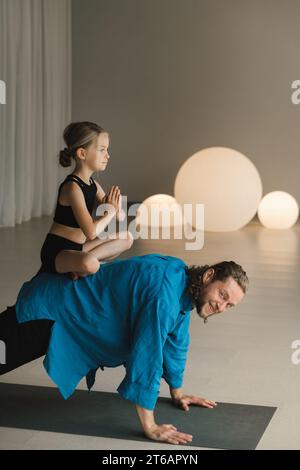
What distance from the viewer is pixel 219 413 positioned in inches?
109

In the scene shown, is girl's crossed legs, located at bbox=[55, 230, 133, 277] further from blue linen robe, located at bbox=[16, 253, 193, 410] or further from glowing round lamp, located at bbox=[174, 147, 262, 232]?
glowing round lamp, located at bbox=[174, 147, 262, 232]

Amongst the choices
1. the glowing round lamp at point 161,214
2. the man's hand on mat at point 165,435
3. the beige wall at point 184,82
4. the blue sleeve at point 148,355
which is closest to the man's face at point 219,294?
the blue sleeve at point 148,355

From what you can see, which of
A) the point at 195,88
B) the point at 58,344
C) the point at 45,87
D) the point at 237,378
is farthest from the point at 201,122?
the point at 58,344

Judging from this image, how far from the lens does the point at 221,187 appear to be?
6652mm

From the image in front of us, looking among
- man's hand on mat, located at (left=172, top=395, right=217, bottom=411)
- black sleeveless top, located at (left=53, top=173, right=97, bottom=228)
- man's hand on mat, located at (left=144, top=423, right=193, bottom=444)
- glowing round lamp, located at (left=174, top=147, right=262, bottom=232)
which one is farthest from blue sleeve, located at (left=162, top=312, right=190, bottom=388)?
glowing round lamp, located at (left=174, top=147, right=262, bottom=232)

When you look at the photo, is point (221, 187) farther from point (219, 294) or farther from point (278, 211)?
point (219, 294)

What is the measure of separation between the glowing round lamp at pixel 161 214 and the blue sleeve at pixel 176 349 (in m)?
4.24

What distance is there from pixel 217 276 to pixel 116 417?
24.0 inches

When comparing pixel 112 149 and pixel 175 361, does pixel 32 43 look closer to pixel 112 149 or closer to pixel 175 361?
pixel 112 149

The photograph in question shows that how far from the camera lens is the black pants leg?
2670mm

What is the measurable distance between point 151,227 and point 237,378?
390 cm

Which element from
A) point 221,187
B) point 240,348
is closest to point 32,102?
point 221,187

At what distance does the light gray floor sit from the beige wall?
6.99 feet

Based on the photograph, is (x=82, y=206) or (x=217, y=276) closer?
(x=217, y=276)
